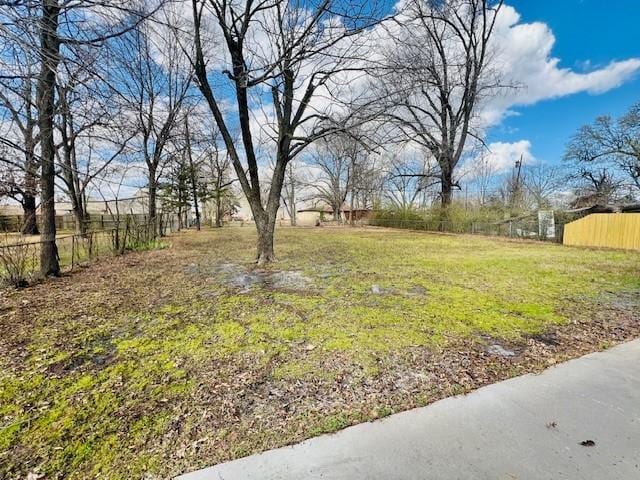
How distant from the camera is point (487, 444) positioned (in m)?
1.53

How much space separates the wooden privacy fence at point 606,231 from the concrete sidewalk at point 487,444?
1017cm

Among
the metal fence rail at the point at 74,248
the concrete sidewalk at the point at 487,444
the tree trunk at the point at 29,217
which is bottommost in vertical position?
the concrete sidewalk at the point at 487,444

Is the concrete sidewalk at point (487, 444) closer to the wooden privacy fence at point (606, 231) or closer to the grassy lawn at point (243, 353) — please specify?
the grassy lawn at point (243, 353)

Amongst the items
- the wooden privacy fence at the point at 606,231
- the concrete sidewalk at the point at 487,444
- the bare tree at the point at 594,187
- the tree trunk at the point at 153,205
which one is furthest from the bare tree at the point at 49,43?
the bare tree at the point at 594,187

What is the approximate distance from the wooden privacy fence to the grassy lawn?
532 cm

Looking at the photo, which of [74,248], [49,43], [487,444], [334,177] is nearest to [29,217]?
[74,248]

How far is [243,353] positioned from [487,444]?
5.97 feet

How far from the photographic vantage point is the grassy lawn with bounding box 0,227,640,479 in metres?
1.62

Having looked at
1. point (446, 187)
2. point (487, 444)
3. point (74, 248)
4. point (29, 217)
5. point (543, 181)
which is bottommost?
point (487, 444)

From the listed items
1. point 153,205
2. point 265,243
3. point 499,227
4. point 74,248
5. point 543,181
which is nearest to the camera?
point 74,248

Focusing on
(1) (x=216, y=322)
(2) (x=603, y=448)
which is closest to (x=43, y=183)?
(1) (x=216, y=322)

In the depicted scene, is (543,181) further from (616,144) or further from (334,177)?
(334,177)

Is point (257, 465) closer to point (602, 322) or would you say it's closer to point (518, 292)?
point (602, 322)

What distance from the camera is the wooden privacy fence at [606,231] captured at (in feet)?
29.7
